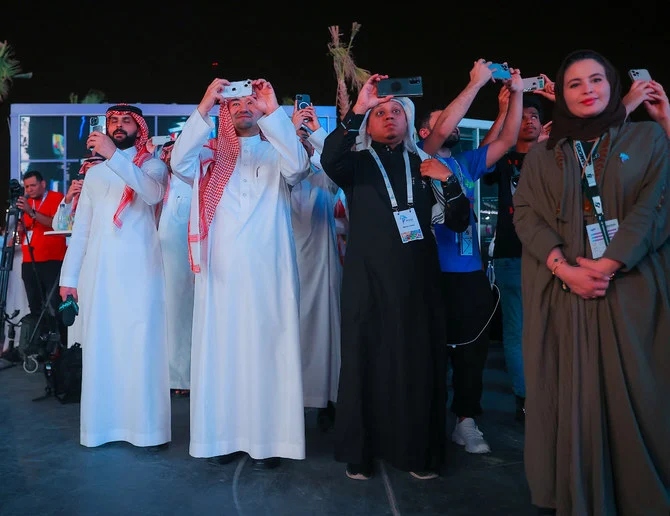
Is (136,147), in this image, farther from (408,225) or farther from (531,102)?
(531,102)

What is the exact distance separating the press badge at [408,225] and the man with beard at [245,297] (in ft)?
1.70

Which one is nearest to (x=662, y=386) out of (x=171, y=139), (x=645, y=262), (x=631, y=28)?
(x=645, y=262)

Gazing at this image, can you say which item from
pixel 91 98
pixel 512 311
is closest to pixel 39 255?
pixel 91 98

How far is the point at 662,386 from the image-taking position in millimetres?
2018

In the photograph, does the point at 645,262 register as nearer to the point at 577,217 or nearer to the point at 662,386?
the point at 577,217

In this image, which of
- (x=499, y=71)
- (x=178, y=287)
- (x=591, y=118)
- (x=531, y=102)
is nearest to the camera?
(x=591, y=118)

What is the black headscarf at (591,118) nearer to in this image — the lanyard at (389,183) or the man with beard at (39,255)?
the lanyard at (389,183)

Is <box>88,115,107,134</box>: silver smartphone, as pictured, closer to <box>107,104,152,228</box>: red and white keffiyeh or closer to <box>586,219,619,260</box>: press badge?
<box>107,104,152,228</box>: red and white keffiyeh

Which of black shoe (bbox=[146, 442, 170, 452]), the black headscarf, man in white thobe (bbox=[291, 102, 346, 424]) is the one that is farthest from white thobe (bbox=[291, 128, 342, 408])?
the black headscarf

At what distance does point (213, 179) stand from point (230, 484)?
4.42 ft

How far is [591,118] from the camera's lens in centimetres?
218

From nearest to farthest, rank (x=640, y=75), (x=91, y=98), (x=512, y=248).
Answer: (x=640, y=75), (x=512, y=248), (x=91, y=98)

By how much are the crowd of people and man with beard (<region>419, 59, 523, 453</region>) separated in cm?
1

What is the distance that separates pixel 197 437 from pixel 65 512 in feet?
2.06
